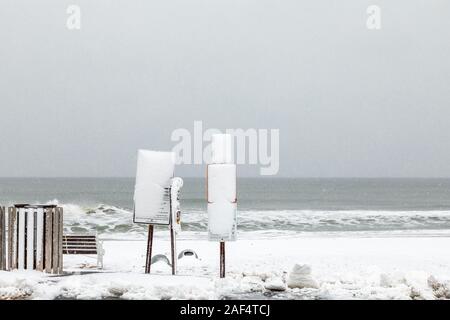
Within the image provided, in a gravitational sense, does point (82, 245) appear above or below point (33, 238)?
below

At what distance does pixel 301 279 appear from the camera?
7.11 m

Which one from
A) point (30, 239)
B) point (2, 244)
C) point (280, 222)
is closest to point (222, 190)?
point (30, 239)

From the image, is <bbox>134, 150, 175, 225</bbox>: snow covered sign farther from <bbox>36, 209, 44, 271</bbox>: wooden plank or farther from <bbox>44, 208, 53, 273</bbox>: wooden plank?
<bbox>36, 209, 44, 271</bbox>: wooden plank

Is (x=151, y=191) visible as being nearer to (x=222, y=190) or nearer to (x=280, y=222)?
(x=222, y=190)

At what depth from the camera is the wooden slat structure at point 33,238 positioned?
297 inches

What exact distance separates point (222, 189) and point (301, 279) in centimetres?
156

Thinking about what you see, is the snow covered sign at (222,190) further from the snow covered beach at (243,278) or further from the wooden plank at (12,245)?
the wooden plank at (12,245)

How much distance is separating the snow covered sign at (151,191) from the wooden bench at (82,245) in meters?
1.66

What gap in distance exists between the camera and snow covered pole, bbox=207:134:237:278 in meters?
7.20

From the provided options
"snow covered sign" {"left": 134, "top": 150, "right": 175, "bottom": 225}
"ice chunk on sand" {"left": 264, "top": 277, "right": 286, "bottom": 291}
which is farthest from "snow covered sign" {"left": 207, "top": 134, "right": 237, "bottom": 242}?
"ice chunk on sand" {"left": 264, "top": 277, "right": 286, "bottom": 291}

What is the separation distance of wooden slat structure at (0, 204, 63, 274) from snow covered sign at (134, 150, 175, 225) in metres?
1.15

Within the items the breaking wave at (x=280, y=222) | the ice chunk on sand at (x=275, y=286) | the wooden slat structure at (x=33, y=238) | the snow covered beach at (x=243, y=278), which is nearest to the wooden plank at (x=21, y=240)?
the wooden slat structure at (x=33, y=238)

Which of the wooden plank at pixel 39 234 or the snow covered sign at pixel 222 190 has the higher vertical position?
the snow covered sign at pixel 222 190

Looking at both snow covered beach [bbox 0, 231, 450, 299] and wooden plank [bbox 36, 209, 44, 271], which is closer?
snow covered beach [bbox 0, 231, 450, 299]
